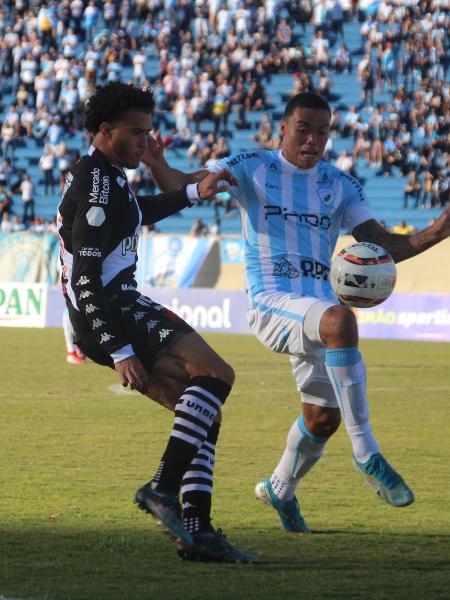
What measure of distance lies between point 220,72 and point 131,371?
2865 cm

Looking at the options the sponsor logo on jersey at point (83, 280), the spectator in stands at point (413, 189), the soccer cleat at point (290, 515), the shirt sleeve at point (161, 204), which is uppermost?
the shirt sleeve at point (161, 204)

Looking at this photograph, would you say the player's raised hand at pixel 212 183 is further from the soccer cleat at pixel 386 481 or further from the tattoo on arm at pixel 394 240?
the soccer cleat at pixel 386 481

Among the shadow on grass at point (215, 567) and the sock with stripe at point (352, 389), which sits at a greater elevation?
the sock with stripe at point (352, 389)

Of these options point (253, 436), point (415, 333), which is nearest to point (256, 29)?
point (415, 333)

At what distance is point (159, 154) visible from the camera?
686 centimetres

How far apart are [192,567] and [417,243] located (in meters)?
2.30

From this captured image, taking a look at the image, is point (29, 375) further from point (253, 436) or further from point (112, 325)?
point (112, 325)

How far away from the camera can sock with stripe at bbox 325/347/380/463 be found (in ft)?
19.4

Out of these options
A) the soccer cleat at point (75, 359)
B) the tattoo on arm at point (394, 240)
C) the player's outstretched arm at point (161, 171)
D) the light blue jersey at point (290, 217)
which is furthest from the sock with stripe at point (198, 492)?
the soccer cleat at point (75, 359)

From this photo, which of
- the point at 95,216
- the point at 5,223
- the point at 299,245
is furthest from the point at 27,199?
the point at 95,216

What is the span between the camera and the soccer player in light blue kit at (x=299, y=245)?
252 inches

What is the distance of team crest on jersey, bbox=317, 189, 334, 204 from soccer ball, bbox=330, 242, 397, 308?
0.28 m

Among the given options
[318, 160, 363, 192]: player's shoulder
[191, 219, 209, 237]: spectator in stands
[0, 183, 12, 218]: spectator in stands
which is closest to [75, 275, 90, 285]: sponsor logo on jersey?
[318, 160, 363, 192]: player's shoulder

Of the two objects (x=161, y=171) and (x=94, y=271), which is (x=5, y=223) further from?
(x=94, y=271)
